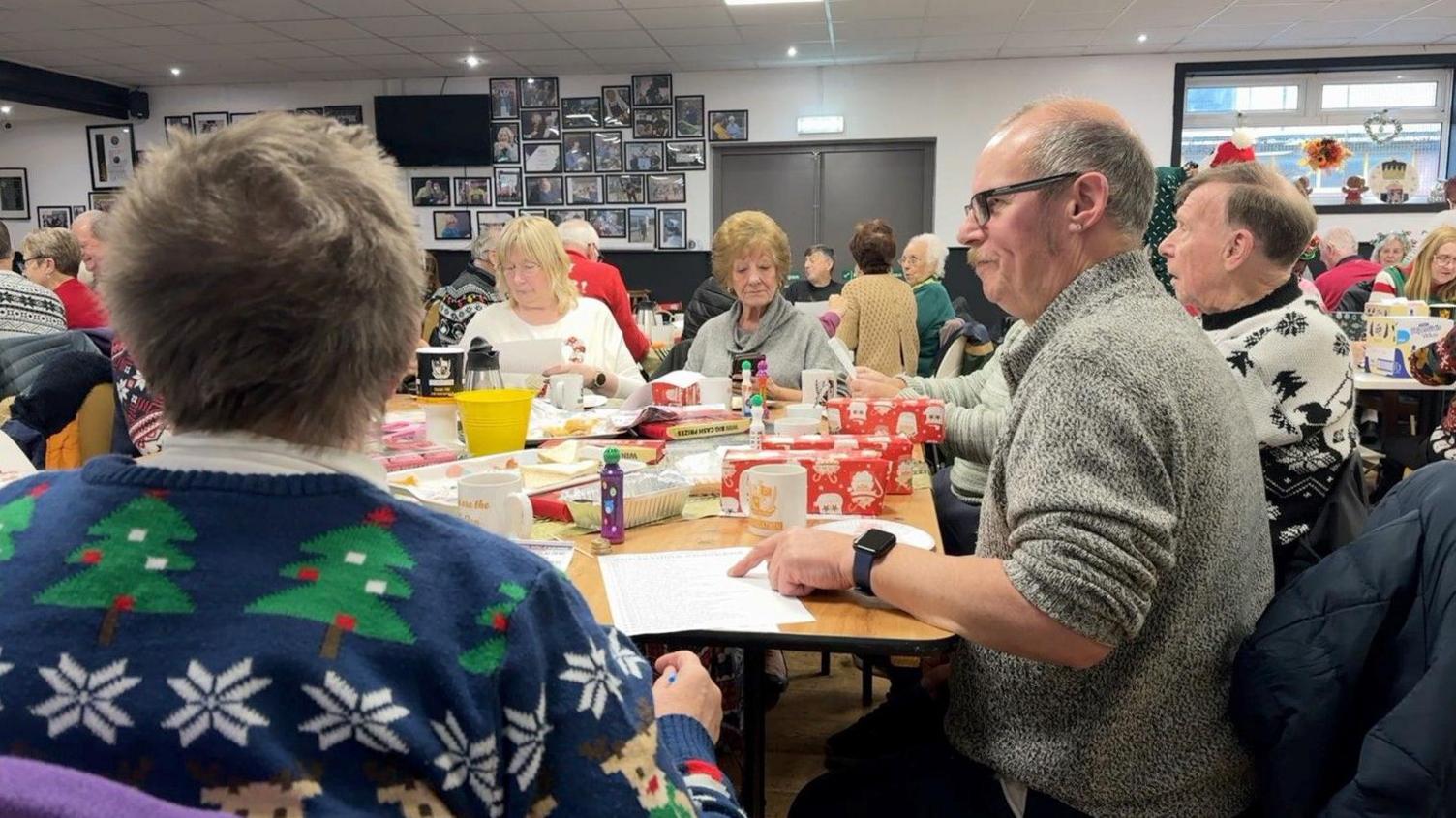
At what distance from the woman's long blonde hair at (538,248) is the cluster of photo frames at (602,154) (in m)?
6.41

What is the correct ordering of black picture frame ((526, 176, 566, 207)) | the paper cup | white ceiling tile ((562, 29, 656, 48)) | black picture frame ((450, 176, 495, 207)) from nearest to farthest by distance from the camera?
the paper cup → white ceiling tile ((562, 29, 656, 48)) → black picture frame ((526, 176, 566, 207)) → black picture frame ((450, 176, 495, 207))

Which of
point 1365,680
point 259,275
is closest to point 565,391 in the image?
point 1365,680

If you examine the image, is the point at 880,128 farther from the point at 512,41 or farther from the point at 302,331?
the point at 302,331

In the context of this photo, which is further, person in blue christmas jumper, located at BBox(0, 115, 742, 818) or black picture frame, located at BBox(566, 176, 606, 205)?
black picture frame, located at BBox(566, 176, 606, 205)

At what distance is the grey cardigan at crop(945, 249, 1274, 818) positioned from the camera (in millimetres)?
1106

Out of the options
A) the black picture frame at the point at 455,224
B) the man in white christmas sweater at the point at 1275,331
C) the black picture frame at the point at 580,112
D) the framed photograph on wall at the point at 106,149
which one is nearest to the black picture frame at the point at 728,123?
the black picture frame at the point at 580,112

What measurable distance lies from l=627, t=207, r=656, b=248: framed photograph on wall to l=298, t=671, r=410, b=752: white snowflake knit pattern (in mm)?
9717

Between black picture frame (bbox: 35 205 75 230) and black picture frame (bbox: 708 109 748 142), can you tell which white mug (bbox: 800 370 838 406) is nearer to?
black picture frame (bbox: 708 109 748 142)

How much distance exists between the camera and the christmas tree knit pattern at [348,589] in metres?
0.61

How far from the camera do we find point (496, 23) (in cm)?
783

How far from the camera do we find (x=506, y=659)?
25.4 inches

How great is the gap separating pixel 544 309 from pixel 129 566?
319 centimetres

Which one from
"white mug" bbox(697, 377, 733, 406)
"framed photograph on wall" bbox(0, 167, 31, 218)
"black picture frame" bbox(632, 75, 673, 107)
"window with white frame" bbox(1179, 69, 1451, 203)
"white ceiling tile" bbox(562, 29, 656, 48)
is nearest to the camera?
"white mug" bbox(697, 377, 733, 406)

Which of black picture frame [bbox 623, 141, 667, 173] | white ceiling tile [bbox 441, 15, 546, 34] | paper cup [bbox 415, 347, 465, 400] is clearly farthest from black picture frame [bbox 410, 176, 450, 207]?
paper cup [bbox 415, 347, 465, 400]
